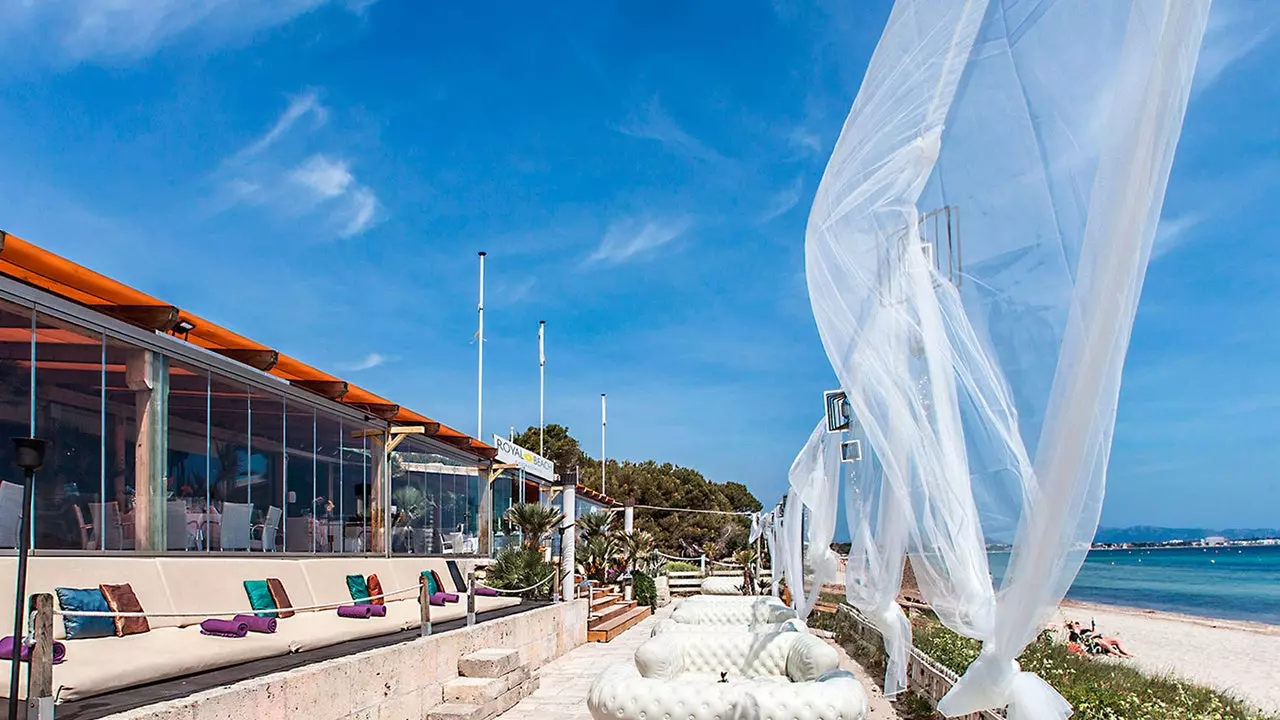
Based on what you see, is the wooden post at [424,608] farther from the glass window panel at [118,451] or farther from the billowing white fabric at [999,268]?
the billowing white fabric at [999,268]

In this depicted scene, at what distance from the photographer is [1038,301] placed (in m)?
2.87

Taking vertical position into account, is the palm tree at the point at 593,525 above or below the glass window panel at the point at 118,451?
below

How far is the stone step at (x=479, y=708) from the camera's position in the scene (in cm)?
805

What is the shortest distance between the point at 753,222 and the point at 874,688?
7645mm

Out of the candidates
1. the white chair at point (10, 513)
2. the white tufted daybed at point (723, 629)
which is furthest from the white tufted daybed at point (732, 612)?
the white chair at point (10, 513)

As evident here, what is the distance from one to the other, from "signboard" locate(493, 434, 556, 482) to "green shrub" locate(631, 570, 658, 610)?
11.2 feet

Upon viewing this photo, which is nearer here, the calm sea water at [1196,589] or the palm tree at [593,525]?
the palm tree at [593,525]

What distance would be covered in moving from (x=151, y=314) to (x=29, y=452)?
389 cm

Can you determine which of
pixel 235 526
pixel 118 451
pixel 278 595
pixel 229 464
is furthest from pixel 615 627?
pixel 118 451

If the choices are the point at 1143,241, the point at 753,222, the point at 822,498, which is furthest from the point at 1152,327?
the point at 753,222

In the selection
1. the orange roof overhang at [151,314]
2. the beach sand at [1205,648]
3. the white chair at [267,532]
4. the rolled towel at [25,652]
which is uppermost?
the orange roof overhang at [151,314]

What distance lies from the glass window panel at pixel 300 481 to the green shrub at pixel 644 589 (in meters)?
11.8

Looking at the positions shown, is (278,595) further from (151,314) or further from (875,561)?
(875,561)

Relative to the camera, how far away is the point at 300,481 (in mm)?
12047
